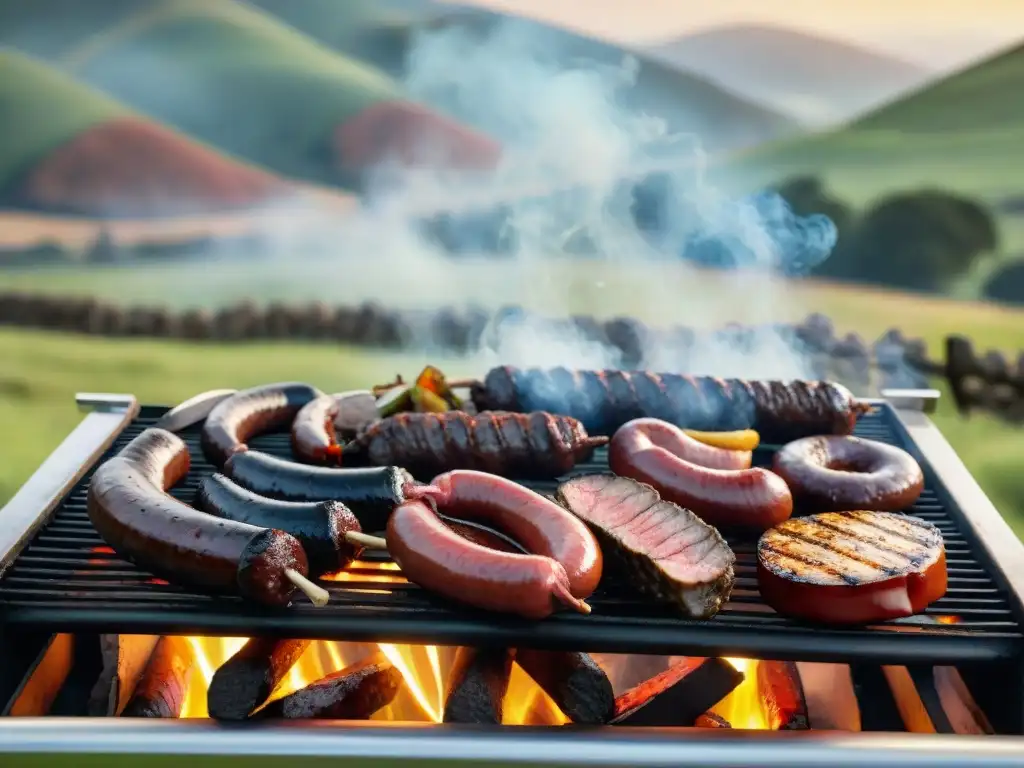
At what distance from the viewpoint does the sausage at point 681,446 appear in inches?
138

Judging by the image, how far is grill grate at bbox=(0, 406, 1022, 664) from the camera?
2.51 m

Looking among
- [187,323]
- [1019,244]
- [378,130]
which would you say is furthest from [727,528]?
[378,130]

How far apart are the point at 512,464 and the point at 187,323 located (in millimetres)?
8492

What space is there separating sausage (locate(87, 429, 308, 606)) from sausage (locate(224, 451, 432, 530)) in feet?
1.18

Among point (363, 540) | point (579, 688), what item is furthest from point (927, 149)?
point (363, 540)

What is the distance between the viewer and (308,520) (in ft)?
9.23

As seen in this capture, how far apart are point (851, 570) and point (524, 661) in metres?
1.09

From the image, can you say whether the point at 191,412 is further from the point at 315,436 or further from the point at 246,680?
the point at 246,680

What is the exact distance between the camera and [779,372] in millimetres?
6289

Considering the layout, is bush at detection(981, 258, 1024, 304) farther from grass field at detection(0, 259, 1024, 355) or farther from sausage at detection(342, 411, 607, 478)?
sausage at detection(342, 411, 607, 478)

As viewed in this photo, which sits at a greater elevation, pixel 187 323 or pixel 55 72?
pixel 55 72

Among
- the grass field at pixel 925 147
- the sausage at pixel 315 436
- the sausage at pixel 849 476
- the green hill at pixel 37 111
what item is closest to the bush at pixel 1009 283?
the grass field at pixel 925 147

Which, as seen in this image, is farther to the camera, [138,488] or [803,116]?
[803,116]

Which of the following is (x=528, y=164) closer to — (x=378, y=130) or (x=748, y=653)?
(x=378, y=130)
